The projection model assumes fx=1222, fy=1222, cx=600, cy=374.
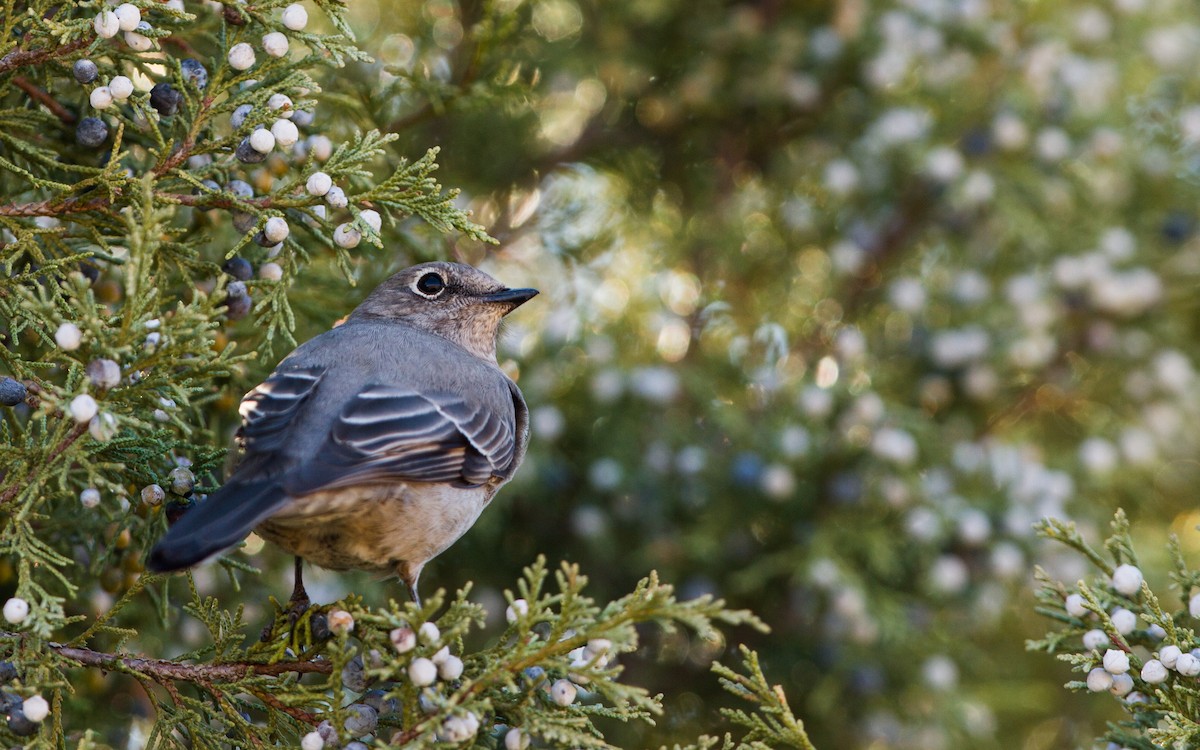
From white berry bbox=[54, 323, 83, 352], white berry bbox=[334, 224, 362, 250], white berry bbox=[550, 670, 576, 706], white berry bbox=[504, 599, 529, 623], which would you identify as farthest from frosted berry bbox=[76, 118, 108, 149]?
white berry bbox=[550, 670, 576, 706]

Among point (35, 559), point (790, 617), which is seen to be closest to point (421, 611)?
point (35, 559)

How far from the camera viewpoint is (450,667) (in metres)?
2.94

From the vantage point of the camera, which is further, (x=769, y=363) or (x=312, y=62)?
(x=769, y=363)

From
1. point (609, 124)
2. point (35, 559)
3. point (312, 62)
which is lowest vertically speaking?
point (609, 124)

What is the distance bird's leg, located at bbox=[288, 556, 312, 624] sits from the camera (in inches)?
137

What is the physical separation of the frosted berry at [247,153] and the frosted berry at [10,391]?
0.83 meters

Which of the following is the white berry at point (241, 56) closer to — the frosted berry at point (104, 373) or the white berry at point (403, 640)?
the frosted berry at point (104, 373)

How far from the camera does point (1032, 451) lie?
19.5 feet

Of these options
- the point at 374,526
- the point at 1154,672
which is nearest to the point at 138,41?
the point at 374,526

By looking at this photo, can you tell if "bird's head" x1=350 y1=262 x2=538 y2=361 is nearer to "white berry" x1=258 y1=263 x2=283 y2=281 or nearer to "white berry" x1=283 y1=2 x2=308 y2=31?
"white berry" x1=258 y1=263 x2=283 y2=281

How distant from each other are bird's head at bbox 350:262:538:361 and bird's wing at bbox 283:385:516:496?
0.57 m

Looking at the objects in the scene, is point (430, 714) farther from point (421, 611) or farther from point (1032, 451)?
point (1032, 451)

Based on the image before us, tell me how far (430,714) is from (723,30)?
4157mm

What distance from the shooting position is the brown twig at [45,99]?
136 inches
